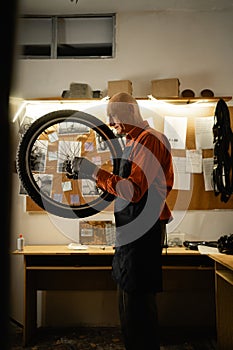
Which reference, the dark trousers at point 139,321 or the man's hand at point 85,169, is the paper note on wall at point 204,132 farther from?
the dark trousers at point 139,321

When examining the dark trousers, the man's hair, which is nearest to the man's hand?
the man's hair

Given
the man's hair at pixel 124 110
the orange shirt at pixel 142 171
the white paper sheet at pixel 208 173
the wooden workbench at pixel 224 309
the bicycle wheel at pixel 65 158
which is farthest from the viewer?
the white paper sheet at pixel 208 173

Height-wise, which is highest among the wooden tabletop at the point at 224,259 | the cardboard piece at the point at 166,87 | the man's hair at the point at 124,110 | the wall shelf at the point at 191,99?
the cardboard piece at the point at 166,87

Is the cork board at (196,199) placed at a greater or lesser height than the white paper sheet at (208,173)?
lesser

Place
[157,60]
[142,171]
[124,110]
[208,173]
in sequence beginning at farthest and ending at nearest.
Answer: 1. [157,60]
2. [208,173]
3. [124,110]
4. [142,171]

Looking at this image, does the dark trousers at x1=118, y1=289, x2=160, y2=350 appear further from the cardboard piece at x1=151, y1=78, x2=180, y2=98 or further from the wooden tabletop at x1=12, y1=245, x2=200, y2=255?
the cardboard piece at x1=151, y1=78, x2=180, y2=98

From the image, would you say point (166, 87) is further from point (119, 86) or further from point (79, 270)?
point (79, 270)

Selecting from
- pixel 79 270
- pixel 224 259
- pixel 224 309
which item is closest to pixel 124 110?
pixel 224 259

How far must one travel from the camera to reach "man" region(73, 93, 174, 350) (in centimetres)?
196

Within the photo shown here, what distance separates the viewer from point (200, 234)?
11.1ft

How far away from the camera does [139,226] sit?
1.99m

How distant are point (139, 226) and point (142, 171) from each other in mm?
287

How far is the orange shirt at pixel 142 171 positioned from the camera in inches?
75.9

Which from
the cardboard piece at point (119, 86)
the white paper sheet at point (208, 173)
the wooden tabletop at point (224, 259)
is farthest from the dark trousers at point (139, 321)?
the cardboard piece at point (119, 86)
